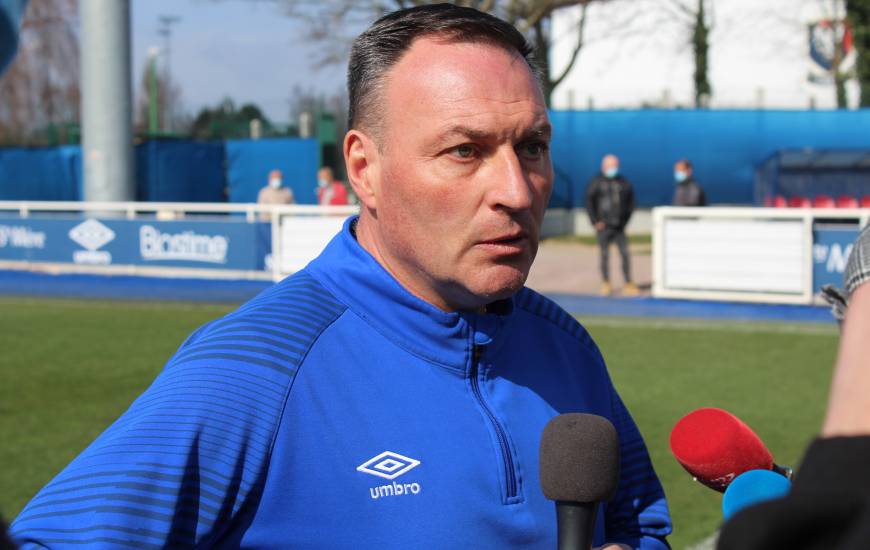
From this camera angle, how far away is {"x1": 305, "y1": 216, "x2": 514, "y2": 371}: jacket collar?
86.7 inches

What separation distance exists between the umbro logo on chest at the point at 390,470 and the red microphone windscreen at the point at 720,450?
0.48m

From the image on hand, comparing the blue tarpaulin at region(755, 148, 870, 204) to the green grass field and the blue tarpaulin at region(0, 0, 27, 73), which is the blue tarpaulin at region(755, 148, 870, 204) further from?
the blue tarpaulin at region(0, 0, 27, 73)

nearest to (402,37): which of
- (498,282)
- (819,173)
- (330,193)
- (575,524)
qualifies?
(498,282)

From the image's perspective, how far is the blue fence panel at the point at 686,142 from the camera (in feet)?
87.0

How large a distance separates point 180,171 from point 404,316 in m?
28.8

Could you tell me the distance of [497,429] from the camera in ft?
7.05

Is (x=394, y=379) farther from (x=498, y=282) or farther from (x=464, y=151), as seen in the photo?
(x=464, y=151)

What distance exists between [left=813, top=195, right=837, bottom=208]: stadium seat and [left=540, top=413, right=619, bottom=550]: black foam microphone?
22963 millimetres

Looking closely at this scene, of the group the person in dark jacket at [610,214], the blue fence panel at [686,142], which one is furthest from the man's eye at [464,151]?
the blue fence panel at [686,142]

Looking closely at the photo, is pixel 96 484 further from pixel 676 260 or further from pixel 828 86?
pixel 828 86

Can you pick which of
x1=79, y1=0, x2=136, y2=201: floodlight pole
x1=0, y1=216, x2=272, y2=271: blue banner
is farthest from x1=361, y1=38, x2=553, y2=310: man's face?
x1=79, y1=0, x2=136, y2=201: floodlight pole

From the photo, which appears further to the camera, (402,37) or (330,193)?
(330,193)

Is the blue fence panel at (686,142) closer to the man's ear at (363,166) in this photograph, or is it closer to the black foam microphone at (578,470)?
the man's ear at (363,166)

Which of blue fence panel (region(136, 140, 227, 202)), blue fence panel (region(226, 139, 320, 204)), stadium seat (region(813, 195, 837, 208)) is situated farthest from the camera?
blue fence panel (region(226, 139, 320, 204))
